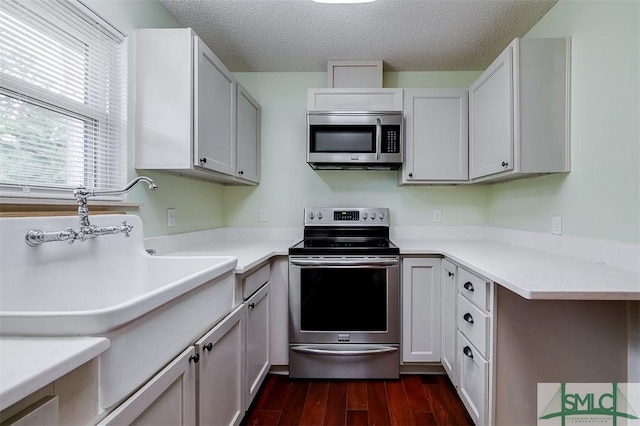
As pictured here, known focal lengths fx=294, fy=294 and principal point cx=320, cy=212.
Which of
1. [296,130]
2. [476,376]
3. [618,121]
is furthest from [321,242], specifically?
[618,121]

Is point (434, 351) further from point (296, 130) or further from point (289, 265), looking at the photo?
point (296, 130)

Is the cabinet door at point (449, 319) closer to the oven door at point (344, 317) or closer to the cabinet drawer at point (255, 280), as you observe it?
the oven door at point (344, 317)

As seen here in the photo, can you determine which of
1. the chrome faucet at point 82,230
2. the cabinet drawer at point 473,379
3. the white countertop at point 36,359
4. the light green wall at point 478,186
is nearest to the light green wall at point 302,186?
the light green wall at point 478,186

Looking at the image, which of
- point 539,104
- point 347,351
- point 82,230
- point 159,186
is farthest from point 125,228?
point 539,104

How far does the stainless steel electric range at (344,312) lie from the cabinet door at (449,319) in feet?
1.04

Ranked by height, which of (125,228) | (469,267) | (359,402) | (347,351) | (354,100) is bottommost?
(359,402)

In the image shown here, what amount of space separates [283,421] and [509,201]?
85.3 inches

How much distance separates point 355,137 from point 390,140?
0.26 m

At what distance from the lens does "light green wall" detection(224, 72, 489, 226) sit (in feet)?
8.50

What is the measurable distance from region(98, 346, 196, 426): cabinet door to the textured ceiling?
1.95 metres

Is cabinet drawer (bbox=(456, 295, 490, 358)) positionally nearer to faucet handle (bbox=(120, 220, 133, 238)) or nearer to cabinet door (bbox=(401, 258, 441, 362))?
cabinet door (bbox=(401, 258, 441, 362))

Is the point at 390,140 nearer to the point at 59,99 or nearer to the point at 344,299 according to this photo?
the point at 344,299

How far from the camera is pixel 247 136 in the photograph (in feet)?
7.45

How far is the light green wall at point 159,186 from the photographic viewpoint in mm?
1498
